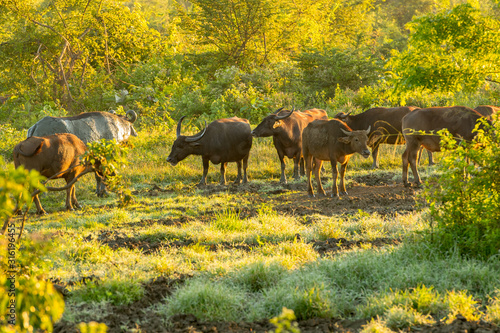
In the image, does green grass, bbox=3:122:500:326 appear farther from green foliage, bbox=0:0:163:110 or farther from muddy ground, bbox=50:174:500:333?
green foliage, bbox=0:0:163:110

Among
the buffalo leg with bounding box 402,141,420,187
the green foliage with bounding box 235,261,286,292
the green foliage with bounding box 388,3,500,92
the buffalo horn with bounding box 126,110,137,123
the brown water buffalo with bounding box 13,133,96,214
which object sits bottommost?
the green foliage with bounding box 235,261,286,292

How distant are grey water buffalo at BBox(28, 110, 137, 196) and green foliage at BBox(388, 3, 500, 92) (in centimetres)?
663

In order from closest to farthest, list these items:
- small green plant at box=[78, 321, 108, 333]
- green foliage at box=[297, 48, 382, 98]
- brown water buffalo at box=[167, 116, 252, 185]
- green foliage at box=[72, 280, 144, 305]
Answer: small green plant at box=[78, 321, 108, 333]
green foliage at box=[72, 280, 144, 305]
brown water buffalo at box=[167, 116, 252, 185]
green foliage at box=[297, 48, 382, 98]

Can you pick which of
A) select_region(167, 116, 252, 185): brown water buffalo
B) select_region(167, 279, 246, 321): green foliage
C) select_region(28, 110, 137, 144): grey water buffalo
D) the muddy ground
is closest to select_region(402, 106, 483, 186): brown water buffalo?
the muddy ground

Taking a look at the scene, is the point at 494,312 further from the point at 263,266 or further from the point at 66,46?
the point at 66,46

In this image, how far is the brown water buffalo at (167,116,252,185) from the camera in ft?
39.0

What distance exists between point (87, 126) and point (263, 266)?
27.0 ft

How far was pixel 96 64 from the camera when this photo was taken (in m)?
27.1

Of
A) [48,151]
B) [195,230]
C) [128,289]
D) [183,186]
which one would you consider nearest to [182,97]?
[183,186]

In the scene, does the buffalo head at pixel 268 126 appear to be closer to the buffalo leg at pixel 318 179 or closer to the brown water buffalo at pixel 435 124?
the buffalo leg at pixel 318 179

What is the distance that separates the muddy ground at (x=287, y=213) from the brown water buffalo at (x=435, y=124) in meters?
0.99

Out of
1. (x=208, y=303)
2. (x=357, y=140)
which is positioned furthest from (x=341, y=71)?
(x=208, y=303)

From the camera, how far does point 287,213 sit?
859 cm

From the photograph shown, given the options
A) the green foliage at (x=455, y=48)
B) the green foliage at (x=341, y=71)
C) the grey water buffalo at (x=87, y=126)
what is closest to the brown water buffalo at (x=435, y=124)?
the green foliage at (x=455, y=48)
